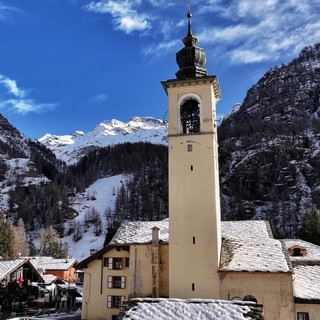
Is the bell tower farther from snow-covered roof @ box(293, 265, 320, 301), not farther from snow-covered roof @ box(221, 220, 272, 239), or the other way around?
snow-covered roof @ box(293, 265, 320, 301)

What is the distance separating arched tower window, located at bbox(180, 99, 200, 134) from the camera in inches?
1270

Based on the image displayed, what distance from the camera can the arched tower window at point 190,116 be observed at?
106ft

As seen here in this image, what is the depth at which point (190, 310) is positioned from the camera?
18.2 m

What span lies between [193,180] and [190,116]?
5.63 m

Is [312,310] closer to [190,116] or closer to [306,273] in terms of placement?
[306,273]

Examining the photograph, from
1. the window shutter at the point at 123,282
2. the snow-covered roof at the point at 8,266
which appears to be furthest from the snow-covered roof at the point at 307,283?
the snow-covered roof at the point at 8,266

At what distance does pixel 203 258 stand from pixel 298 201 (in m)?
123

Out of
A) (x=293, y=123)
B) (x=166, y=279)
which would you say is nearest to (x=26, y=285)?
(x=166, y=279)

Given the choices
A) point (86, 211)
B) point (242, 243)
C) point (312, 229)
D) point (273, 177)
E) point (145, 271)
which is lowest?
point (145, 271)

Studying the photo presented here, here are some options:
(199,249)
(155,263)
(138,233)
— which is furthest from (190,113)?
(155,263)

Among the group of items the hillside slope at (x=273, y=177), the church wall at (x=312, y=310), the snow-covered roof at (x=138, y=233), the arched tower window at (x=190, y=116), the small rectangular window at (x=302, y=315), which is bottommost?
the small rectangular window at (x=302, y=315)

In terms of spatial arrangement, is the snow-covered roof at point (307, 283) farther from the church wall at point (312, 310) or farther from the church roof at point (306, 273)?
the church wall at point (312, 310)

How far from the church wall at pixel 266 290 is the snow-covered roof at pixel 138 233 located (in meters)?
6.73

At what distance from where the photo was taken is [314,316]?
89.7 ft
